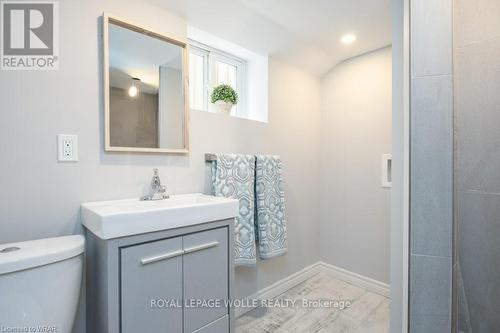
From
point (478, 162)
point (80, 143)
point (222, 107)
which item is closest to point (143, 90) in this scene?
point (80, 143)

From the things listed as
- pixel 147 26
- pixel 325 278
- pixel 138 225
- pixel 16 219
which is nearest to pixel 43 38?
pixel 147 26

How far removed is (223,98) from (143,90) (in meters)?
0.55

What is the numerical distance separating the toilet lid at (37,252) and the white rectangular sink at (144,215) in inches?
3.6

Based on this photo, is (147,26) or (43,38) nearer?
(43,38)

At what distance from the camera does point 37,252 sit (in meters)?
0.85

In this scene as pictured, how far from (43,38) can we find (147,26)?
492mm

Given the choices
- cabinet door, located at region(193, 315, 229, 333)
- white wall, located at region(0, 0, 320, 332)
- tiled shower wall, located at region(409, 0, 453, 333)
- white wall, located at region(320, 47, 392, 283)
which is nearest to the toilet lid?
white wall, located at region(0, 0, 320, 332)

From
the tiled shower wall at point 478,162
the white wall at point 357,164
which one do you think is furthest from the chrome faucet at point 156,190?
the white wall at point 357,164

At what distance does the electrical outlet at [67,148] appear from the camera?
43.9 inches

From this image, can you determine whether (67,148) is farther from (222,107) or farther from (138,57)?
(222,107)

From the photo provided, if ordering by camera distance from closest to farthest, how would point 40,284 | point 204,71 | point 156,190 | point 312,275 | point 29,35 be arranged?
point 40,284
point 29,35
point 156,190
point 204,71
point 312,275

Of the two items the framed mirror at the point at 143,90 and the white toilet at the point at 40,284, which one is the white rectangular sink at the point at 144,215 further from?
the framed mirror at the point at 143,90

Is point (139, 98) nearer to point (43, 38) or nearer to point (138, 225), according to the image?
point (43, 38)

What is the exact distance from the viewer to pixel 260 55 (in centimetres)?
206
